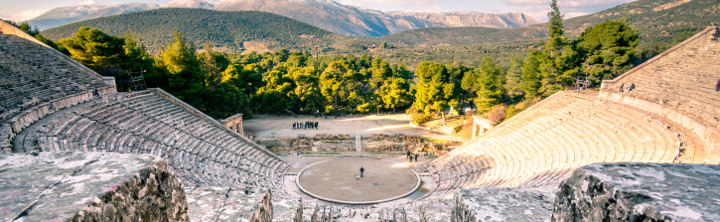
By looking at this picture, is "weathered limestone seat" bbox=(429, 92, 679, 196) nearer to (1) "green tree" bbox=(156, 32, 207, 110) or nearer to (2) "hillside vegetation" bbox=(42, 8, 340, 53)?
(1) "green tree" bbox=(156, 32, 207, 110)

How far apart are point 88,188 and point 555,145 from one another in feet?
48.9

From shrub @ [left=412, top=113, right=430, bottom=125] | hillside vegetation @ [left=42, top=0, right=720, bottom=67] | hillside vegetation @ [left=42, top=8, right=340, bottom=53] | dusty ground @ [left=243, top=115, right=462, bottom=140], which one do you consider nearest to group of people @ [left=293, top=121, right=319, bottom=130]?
dusty ground @ [left=243, top=115, right=462, bottom=140]

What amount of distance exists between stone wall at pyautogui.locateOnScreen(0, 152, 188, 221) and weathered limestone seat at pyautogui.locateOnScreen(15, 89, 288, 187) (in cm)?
808

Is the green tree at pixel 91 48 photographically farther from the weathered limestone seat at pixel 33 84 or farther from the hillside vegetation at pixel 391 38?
the hillside vegetation at pixel 391 38

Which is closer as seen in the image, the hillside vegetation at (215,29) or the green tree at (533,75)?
the green tree at (533,75)

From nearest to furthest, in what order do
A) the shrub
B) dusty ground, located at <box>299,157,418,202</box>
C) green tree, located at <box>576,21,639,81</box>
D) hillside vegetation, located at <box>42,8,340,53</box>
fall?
dusty ground, located at <box>299,157,418,202</box>, green tree, located at <box>576,21,639,81</box>, the shrub, hillside vegetation, located at <box>42,8,340,53</box>

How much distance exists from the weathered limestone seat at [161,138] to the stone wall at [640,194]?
33.2 ft

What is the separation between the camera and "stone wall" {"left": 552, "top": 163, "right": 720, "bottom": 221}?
123 centimetres

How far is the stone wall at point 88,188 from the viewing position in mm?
1311

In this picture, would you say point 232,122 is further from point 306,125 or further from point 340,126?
point 340,126

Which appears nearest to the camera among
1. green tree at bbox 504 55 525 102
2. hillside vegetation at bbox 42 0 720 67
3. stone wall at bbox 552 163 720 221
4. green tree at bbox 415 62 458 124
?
stone wall at bbox 552 163 720 221

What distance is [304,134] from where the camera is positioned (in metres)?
23.4

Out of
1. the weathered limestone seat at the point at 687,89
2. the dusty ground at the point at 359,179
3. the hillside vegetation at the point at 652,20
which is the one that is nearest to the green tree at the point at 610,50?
the hillside vegetation at the point at 652,20

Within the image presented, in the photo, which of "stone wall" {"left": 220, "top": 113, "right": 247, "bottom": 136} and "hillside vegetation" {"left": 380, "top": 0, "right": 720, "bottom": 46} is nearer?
"stone wall" {"left": 220, "top": 113, "right": 247, "bottom": 136}
